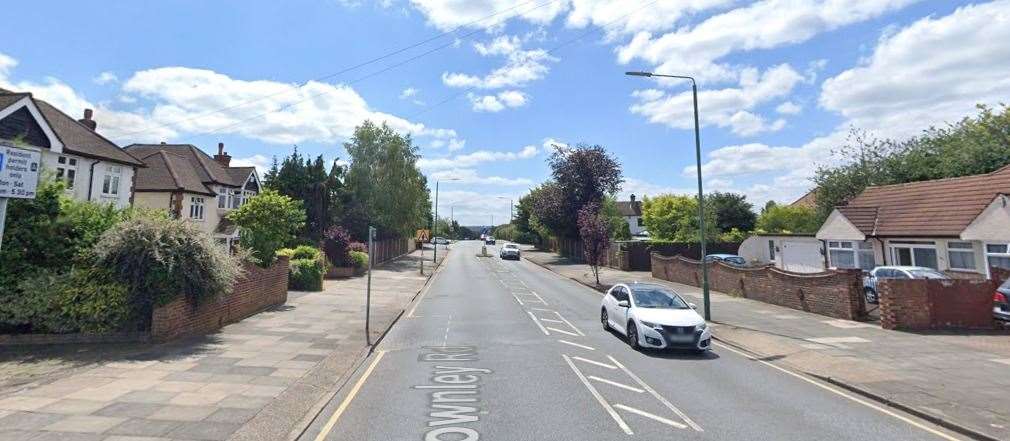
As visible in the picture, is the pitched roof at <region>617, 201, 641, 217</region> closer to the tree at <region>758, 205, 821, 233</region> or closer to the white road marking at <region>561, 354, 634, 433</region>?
the tree at <region>758, 205, 821, 233</region>

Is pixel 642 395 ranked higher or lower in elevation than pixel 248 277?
lower

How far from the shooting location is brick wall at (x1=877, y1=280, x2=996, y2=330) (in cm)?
1475

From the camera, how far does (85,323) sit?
440 inches

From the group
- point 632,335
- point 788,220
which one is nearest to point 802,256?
point 788,220

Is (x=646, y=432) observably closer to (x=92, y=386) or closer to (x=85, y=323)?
(x=92, y=386)

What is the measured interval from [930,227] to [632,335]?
18.5 m

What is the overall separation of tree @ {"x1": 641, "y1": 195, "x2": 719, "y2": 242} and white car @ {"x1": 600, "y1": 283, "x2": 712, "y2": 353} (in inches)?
1238

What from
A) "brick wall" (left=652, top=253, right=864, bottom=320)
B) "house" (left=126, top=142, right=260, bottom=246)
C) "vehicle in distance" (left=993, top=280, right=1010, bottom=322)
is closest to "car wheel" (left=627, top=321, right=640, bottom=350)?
"brick wall" (left=652, top=253, right=864, bottom=320)

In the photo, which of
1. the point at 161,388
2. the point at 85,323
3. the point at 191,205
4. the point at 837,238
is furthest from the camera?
the point at 191,205

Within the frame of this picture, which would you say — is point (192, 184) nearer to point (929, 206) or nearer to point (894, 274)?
point (894, 274)

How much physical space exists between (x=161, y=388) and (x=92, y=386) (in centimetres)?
109

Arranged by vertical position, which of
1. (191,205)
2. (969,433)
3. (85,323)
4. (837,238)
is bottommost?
(969,433)

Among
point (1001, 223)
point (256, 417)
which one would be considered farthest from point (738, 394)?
point (1001, 223)

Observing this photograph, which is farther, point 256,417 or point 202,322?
point 202,322
